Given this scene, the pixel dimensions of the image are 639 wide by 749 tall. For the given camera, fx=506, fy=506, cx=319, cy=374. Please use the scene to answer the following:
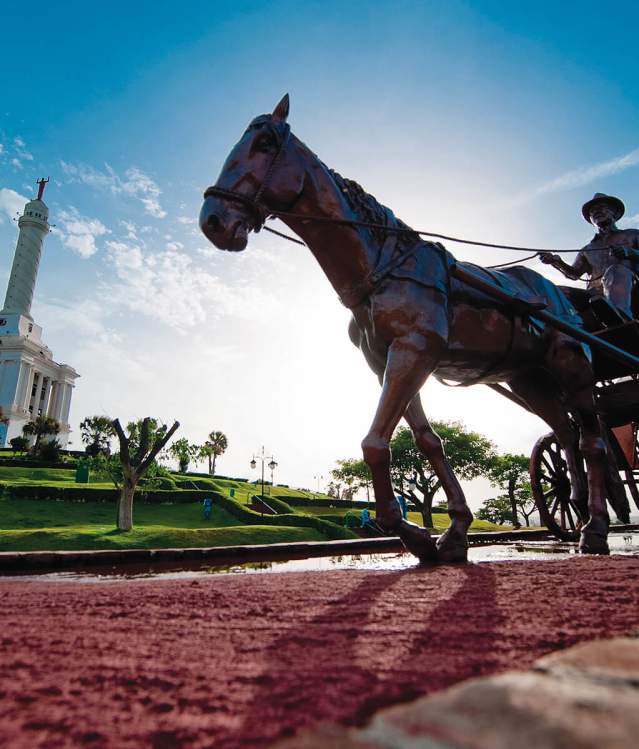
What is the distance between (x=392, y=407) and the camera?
3.80m

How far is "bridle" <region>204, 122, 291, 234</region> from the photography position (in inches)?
160

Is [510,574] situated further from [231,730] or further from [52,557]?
[52,557]

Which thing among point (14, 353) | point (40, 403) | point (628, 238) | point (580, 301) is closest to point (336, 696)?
point (580, 301)

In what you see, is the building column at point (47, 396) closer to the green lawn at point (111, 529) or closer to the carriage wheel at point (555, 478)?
the green lawn at point (111, 529)

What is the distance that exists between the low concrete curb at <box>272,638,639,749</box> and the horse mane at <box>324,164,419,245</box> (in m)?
4.06

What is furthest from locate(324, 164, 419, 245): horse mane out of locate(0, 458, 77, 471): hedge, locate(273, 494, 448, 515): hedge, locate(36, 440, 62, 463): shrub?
locate(36, 440, 62, 463): shrub

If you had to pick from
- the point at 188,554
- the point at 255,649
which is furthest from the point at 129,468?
the point at 255,649

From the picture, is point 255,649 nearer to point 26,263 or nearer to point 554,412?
point 554,412

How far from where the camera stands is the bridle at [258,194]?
4.06m

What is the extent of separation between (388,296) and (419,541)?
203 centimetres

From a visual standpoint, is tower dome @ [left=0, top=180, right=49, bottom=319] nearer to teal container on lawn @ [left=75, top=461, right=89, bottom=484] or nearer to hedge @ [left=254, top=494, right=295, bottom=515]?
teal container on lawn @ [left=75, top=461, right=89, bottom=484]

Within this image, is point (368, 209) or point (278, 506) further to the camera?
point (278, 506)

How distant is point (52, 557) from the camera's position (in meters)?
5.09

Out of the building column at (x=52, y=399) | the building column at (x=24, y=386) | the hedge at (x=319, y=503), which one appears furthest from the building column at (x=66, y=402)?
the hedge at (x=319, y=503)
